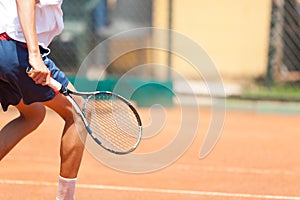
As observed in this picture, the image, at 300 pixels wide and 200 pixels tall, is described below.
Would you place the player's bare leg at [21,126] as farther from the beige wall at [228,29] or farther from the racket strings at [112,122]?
the beige wall at [228,29]

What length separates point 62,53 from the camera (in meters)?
11.3

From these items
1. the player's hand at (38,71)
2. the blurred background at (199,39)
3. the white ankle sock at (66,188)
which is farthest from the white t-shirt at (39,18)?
the blurred background at (199,39)

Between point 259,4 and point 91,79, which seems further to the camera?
point 259,4

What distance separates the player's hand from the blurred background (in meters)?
6.56

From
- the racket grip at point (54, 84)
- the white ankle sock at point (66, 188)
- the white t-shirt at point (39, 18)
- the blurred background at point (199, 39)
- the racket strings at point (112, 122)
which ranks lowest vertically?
the blurred background at point (199, 39)

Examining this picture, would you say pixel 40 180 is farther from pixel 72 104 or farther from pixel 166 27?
pixel 166 27

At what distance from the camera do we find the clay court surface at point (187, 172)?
5.34 metres

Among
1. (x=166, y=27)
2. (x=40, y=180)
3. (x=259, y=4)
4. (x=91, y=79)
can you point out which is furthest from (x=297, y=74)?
(x=40, y=180)

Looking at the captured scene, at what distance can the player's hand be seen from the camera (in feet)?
13.1

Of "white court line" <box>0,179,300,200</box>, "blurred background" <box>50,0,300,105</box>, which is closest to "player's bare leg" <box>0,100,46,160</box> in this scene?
"white court line" <box>0,179,300,200</box>

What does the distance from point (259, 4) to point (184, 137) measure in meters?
3.59

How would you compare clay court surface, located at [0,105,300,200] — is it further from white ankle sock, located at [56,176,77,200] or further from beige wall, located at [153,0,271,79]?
beige wall, located at [153,0,271,79]

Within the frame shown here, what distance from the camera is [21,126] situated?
4652 millimetres

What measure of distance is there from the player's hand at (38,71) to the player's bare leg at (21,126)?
1.82ft
